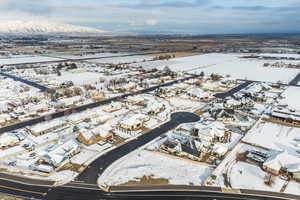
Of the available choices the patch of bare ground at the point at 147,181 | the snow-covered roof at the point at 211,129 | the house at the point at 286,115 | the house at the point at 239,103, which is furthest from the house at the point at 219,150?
the house at the point at 239,103

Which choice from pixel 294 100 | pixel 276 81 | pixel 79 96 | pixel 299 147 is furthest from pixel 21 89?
pixel 276 81

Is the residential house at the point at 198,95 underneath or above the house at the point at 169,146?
above

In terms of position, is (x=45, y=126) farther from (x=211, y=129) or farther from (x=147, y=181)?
(x=211, y=129)

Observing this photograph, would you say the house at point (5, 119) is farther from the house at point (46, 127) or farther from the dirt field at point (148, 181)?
the dirt field at point (148, 181)

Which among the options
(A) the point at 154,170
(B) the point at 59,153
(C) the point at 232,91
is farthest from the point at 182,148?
(C) the point at 232,91

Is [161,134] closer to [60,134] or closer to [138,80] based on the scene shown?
[60,134]

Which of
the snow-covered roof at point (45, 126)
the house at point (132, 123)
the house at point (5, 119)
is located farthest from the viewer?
the house at point (5, 119)

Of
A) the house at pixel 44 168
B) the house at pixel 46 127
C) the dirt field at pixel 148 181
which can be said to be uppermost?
the house at pixel 46 127
